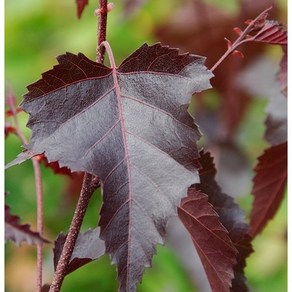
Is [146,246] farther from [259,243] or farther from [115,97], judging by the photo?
[259,243]

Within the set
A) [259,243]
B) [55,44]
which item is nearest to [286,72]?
[259,243]

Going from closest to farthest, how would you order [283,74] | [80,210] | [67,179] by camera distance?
1. [80,210]
2. [283,74]
3. [67,179]

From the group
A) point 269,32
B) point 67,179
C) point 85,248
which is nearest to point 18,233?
point 85,248

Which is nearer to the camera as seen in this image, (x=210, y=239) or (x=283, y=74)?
(x=210, y=239)

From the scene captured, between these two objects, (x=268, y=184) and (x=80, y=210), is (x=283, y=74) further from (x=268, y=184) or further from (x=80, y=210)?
(x=80, y=210)

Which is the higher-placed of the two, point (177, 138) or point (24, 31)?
point (24, 31)

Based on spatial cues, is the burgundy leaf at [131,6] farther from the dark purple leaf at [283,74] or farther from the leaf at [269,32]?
the leaf at [269,32]

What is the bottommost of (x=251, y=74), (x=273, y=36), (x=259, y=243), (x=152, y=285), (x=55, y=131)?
(x=55, y=131)
